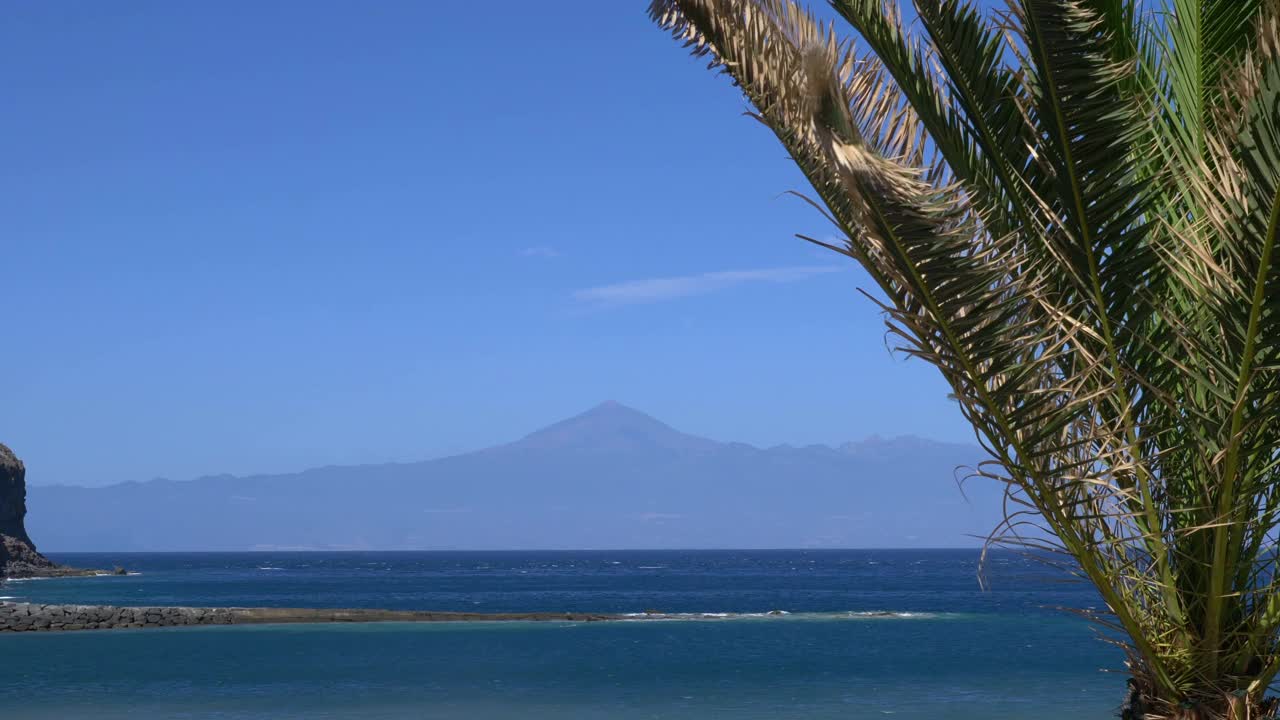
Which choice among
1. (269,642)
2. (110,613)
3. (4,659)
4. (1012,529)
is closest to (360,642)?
(269,642)

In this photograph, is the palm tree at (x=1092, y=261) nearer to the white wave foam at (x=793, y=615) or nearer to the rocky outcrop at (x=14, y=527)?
the white wave foam at (x=793, y=615)

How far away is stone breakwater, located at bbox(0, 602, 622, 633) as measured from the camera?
158 feet

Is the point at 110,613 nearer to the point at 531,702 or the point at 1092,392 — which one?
the point at 531,702

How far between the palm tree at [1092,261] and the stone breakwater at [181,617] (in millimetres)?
47121

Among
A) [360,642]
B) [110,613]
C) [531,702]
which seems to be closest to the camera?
[531,702]

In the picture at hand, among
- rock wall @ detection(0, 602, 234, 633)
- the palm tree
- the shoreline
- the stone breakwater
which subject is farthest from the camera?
the shoreline

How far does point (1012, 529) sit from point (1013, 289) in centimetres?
122

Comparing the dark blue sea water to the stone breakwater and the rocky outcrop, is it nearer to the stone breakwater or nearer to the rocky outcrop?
the stone breakwater

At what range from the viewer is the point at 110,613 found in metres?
50.8

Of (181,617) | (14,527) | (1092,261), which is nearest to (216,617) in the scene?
(181,617)

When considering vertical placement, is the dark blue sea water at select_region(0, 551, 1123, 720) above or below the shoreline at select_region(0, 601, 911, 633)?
below

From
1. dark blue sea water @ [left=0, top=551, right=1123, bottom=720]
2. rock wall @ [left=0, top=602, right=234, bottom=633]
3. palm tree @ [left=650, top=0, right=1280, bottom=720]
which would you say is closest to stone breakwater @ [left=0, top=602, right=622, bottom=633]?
rock wall @ [left=0, top=602, right=234, bottom=633]

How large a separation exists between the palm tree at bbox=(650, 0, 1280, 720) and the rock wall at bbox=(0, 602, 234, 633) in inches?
1860

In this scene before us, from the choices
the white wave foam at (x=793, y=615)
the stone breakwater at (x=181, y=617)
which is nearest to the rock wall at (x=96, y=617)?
the stone breakwater at (x=181, y=617)
